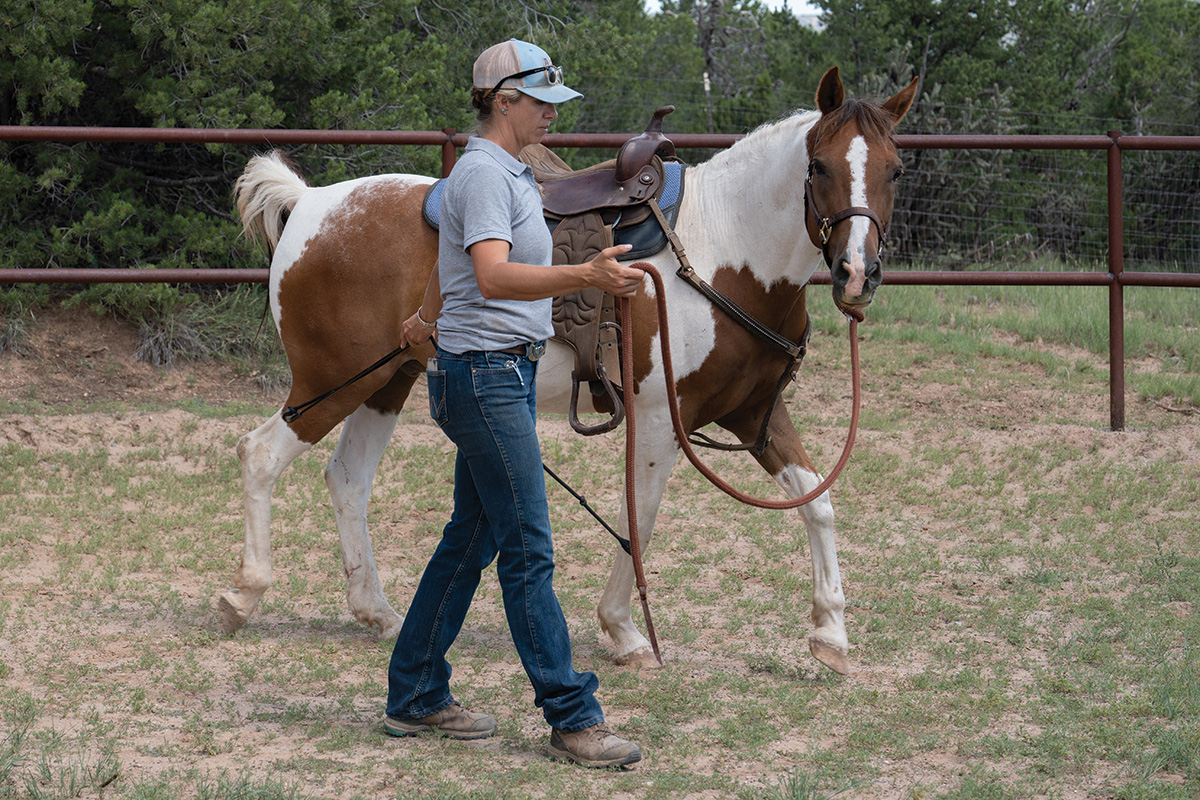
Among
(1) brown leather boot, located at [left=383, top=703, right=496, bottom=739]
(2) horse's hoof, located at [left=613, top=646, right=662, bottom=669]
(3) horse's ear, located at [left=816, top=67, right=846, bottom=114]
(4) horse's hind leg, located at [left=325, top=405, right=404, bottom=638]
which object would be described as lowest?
(2) horse's hoof, located at [left=613, top=646, right=662, bottom=669]

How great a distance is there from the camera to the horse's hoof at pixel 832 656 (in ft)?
12.7

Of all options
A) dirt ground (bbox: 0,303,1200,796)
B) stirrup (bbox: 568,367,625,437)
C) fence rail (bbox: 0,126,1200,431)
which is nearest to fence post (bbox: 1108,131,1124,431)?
fence rail (bbox: 0,126,1200,431)

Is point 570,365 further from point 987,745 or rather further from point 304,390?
point 987,745

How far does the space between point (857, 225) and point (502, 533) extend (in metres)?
1.46

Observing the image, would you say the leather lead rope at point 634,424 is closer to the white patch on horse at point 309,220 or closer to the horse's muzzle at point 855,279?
the horse's muzzle at point 855,279

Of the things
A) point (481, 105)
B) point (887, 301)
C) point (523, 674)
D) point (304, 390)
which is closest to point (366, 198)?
point (304, 390)

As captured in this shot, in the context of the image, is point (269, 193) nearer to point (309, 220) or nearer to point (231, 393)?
point (309, 220)

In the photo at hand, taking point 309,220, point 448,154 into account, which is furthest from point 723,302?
point 448,154

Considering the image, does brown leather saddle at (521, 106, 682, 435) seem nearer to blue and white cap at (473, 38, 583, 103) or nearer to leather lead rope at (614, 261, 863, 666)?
leather lead rope at (614, 261, 863, 666)

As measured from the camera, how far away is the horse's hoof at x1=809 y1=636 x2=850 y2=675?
12.7ft

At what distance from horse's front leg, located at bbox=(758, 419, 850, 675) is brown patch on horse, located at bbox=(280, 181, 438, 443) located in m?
1.37

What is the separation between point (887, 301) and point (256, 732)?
295 inches

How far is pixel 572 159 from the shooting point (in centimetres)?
1270

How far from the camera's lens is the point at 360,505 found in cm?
449
